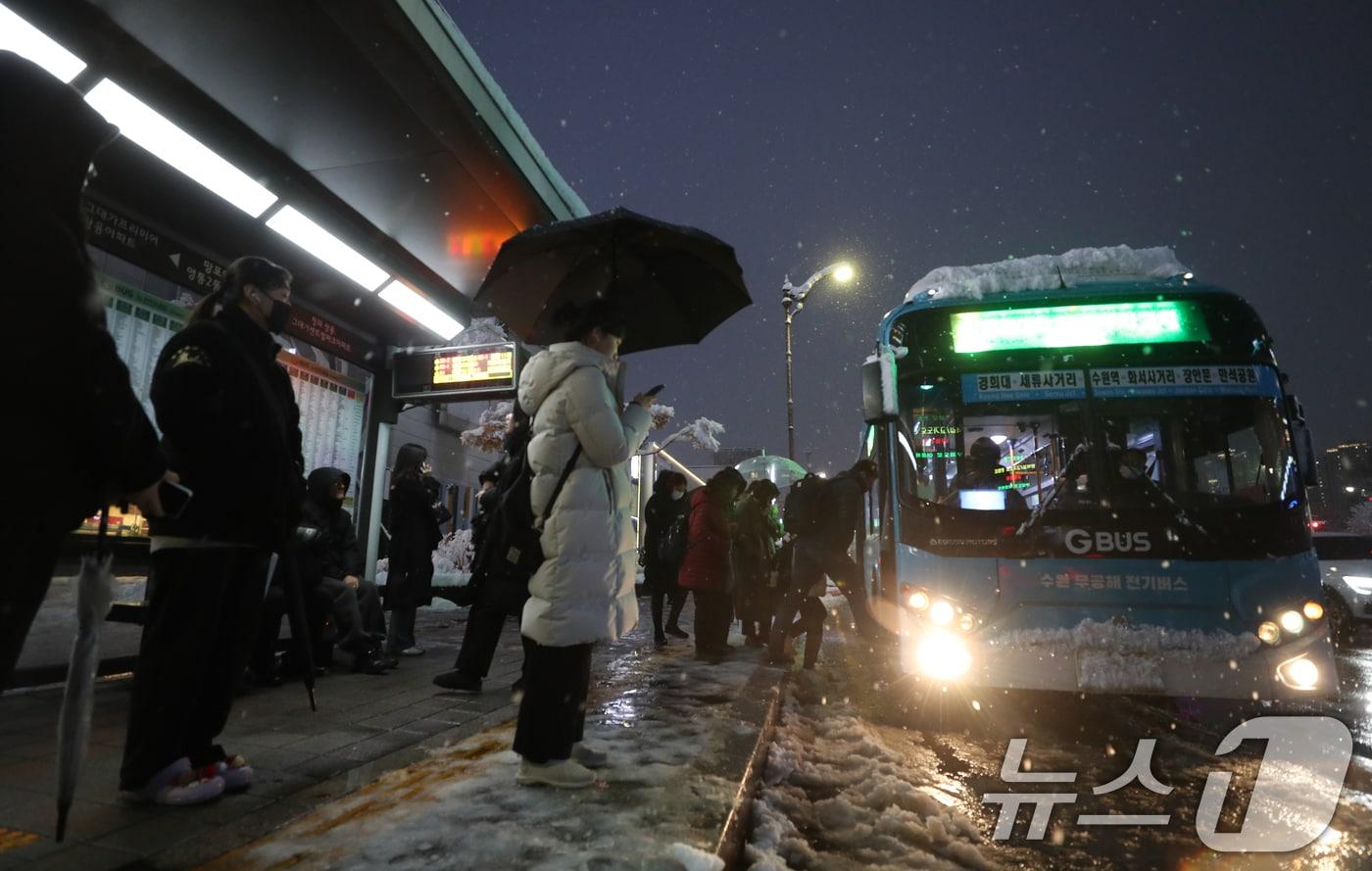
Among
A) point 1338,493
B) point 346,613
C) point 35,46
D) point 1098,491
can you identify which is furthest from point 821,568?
point 1338,493

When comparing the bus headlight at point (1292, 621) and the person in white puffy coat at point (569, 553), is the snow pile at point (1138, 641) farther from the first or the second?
the person in white puffy coat at point (569, 553)

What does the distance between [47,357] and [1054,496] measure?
16.9ft

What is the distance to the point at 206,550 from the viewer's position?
261 centimetres

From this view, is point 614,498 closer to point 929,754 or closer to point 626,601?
point 626,601

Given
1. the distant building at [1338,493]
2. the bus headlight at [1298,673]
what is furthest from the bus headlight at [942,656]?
the distant building at [1338,493]

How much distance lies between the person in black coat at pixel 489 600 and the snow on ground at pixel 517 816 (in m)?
0.75

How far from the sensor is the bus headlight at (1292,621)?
168 inches

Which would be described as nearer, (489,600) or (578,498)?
(578,498)

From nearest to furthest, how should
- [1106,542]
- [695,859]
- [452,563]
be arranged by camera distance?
[695,859]
[1106,542]
[452,563]

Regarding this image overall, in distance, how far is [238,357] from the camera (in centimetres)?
270

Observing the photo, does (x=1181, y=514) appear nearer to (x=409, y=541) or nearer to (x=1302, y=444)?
(x=1302, y=444)

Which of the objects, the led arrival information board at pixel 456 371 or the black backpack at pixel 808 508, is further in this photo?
the led arrival information board at pixel 456 371

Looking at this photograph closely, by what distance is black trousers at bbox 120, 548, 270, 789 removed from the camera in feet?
8.17

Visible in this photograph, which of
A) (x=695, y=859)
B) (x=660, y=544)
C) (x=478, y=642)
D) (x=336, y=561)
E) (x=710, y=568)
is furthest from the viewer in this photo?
(x=660, y=544)
